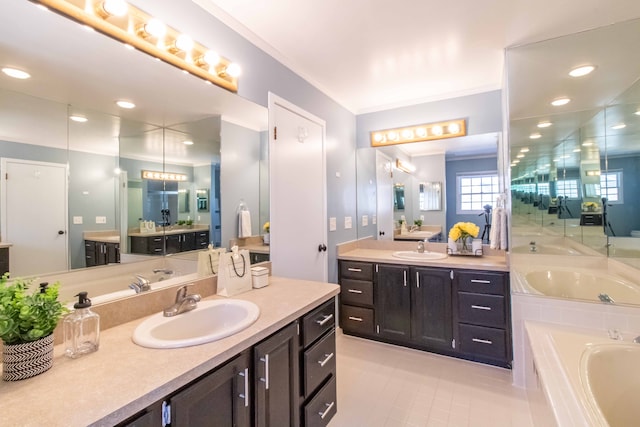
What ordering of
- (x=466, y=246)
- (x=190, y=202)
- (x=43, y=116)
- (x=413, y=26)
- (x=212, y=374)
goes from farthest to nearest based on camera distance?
(x=466, y=246)
(x=413, y=26)
(x=190, y=202)
(x=43, y=116)
(x=212, y=374)

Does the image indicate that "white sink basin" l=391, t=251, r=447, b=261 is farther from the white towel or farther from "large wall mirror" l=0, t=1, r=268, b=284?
"large wall mirror" l=0, t=1, r=268, b=284

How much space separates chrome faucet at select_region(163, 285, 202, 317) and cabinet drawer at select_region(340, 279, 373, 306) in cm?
183

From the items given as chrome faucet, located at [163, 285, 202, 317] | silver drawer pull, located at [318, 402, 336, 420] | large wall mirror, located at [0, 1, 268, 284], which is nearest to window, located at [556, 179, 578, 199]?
silver drawer pull, located at [318, 402, 336, 420]

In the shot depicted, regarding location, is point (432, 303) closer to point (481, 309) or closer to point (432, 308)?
point (432, 308)

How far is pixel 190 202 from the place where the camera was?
1.66 metres

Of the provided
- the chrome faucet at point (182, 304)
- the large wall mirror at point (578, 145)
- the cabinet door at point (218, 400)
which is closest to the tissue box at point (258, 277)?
the chrome faucet at point (182, 304)

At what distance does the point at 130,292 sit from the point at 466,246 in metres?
2.82

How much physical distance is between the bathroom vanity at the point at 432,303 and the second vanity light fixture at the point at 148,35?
6.78 ft

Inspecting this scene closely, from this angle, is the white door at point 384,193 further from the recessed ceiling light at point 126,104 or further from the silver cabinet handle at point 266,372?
the recessed ceiling light at point 126,104

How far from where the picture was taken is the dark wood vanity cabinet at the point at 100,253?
1.22 metres

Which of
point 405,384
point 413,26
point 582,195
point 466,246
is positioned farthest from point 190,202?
point 582,195

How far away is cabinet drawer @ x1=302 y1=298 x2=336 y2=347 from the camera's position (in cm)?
147

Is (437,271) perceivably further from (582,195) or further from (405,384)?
(582,195)

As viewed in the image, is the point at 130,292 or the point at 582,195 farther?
the point at 582,195
